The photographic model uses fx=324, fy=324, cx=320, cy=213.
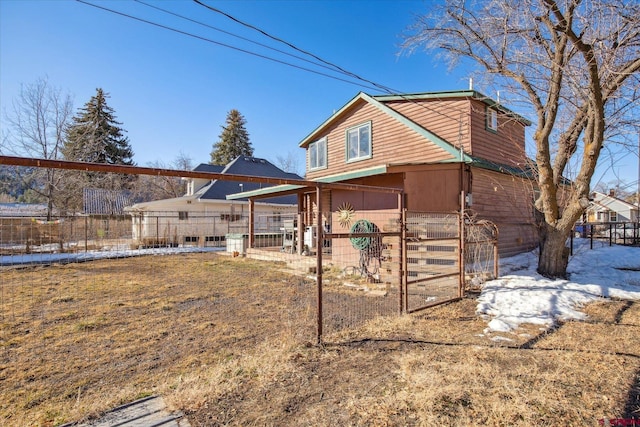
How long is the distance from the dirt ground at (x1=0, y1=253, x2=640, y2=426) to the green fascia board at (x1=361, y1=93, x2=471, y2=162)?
4547 mm

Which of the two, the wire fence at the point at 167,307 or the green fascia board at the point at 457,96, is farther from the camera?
the green fascia board at the point at 457,96

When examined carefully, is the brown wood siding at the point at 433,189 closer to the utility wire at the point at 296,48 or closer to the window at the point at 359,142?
the utility wire at the point at 296,48

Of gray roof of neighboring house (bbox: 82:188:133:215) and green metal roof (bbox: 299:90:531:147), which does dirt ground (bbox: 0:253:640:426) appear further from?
gray roof of neighboring house (bbox: 82:188:133:215)

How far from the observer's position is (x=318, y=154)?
14547mm

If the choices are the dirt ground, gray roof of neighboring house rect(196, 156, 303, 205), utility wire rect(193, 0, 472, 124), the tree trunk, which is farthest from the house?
gray roof of neighboring house rect(196, 156, 303, 205)

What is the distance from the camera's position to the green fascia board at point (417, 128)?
8.88 meters

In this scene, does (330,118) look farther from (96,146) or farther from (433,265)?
(96,146)

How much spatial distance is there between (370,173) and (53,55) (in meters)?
8.19

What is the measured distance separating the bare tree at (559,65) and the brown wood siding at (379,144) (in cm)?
259

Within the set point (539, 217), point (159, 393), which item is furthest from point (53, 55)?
point (539, 217)

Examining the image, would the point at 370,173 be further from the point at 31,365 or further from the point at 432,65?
the point at 31,365

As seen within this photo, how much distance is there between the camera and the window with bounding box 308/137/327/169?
14.1 m

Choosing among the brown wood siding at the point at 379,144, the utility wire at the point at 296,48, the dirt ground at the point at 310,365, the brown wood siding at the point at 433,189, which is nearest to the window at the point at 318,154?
the brown wood siding at the point at 379,144

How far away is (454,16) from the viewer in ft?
24.7
